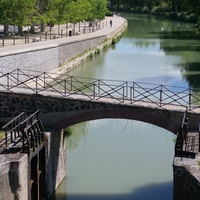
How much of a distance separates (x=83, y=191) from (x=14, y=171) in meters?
4.68

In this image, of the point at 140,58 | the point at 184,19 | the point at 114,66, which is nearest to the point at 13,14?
the point at 114,66

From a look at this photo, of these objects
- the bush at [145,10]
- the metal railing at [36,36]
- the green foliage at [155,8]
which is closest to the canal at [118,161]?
the metal railing at [36,36]

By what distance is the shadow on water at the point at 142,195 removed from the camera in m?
17.6

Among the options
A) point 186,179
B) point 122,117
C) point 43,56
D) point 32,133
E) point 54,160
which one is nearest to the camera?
point 186,179

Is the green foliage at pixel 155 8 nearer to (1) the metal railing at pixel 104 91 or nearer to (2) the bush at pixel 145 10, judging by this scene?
(2) the bush at pixel 145 10

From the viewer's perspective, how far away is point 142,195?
1786cm

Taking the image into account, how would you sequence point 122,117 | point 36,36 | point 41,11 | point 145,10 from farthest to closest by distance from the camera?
point 145,10, point 41,11, point 36,36, point 122,117

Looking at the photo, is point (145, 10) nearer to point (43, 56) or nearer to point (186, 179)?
point (43, 56)

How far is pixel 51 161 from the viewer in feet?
58.2

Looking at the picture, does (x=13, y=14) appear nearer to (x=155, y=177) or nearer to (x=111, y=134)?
(x=111, y=134)

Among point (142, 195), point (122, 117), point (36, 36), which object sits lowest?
point (142, 195)

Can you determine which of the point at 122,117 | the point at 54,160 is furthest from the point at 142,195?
the point at 54,160

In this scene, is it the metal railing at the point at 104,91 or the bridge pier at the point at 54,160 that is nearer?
the metal railing at the point at 104,91

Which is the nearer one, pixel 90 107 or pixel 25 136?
pixel 25 136
